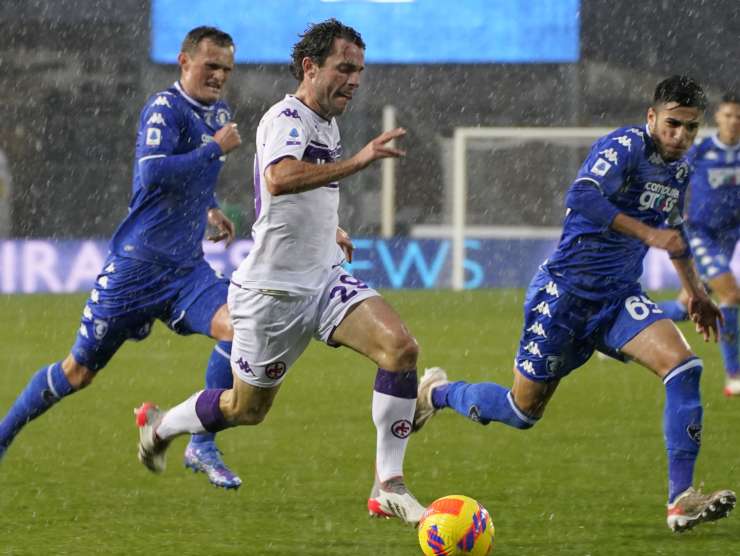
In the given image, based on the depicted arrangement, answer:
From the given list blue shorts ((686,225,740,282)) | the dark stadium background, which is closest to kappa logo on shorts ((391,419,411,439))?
blue shorts ((686,225,740,282))

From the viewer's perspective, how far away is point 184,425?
611cm

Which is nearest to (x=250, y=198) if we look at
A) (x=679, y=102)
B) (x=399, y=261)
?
(x=399, y=261)

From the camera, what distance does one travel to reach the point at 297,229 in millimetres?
5605

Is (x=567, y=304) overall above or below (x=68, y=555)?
above

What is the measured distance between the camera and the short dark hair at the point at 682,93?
5836 millimetres

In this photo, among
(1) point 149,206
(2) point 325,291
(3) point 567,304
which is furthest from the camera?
(1) point 149,206

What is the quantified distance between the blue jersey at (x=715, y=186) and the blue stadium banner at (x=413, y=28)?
10280 millimetres

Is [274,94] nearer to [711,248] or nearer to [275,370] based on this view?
[711,248]

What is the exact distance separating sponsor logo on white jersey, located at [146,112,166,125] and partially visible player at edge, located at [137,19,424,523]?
115 centimetres

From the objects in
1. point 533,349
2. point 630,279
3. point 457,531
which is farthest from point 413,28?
point 457,531

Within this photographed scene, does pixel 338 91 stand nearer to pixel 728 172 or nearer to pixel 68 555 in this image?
pixel 68 555

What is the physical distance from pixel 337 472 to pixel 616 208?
1.92m

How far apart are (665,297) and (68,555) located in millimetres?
11199

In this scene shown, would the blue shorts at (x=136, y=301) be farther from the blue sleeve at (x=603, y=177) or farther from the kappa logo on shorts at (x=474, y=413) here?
the blue sleeve at (x=603, y=177)
